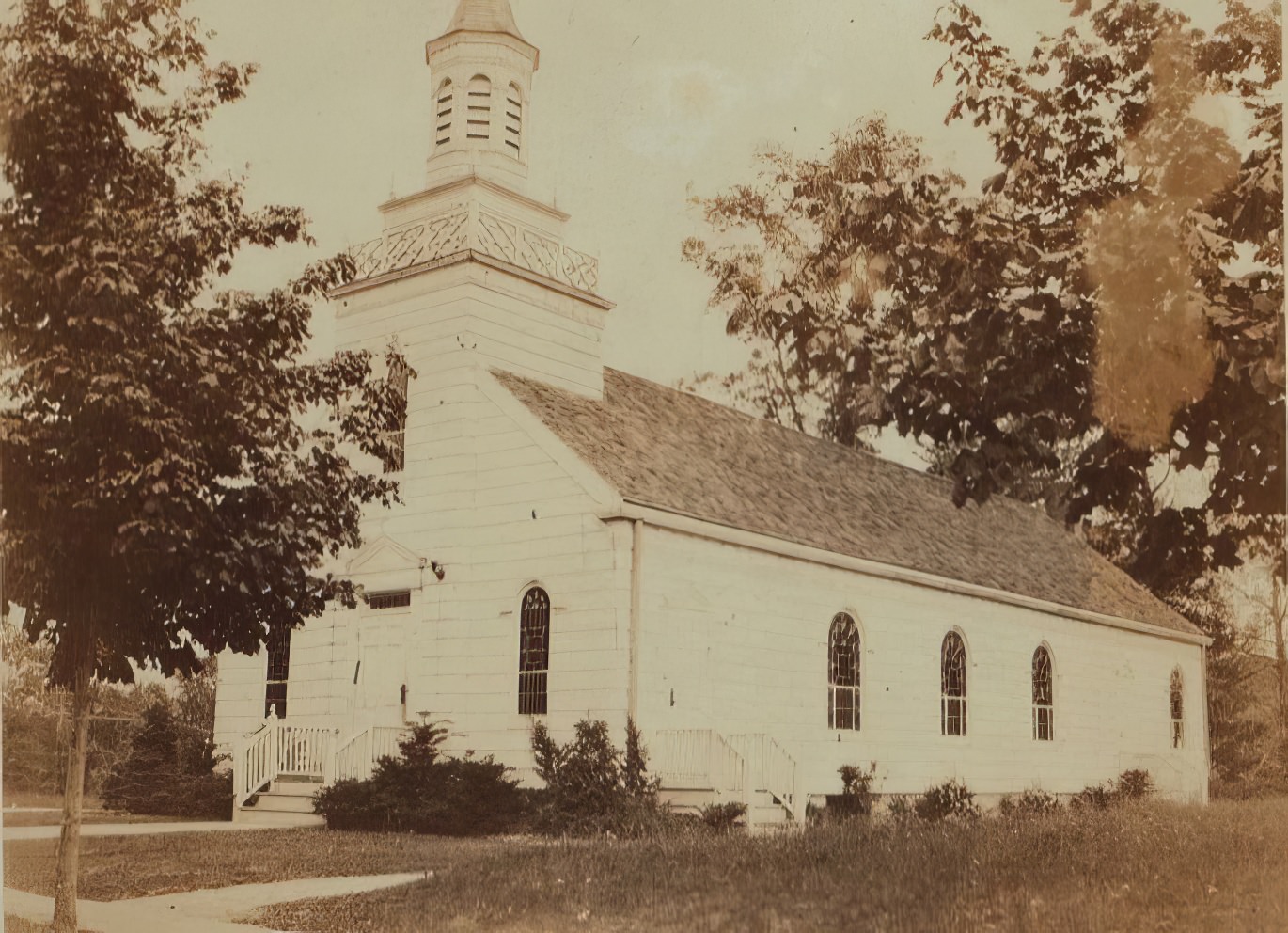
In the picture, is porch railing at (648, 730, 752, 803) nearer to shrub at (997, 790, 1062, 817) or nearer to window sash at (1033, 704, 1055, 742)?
shrub at (997, 790, 1062, 817)

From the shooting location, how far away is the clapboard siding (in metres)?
16.3

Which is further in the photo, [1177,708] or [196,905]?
[1177,708]

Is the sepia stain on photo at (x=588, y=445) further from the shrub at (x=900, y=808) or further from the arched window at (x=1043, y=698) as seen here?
the arched window at (x=1043, y=698)

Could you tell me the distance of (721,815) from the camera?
47.9ft

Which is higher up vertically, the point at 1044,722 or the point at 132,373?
the point at 132,373

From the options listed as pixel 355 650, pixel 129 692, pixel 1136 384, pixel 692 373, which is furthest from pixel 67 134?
pixel 129 692

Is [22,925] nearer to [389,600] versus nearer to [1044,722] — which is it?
[389,600]

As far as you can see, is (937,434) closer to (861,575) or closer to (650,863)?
(650,863)

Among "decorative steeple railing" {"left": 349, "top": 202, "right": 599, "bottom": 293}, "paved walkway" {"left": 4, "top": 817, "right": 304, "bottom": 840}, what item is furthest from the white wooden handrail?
"decorative steeple railing" {"left": 349, "top": 202, "right": 599, "bottom": 293}

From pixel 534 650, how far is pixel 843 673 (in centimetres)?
463

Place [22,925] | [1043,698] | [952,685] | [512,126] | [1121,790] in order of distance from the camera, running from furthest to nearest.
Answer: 1. [1043,698]
2. [952,685]
3. [1121,790]
4. [512,126]
5. [22,925]

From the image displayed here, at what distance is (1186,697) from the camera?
19.3m

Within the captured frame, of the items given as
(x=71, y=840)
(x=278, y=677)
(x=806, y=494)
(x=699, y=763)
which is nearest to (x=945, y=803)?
(x=699, y=763)

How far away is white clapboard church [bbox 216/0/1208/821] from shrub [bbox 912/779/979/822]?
0.96 meters
